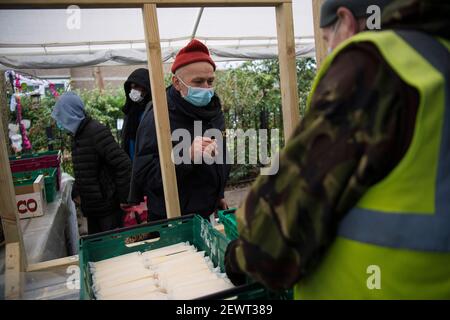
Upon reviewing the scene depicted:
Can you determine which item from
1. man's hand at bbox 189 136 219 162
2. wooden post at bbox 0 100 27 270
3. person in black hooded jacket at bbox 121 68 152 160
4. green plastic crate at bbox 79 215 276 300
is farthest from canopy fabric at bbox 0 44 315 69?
green plastic crate at bbox 79 215 276 300

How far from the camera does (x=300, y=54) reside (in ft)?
19.5

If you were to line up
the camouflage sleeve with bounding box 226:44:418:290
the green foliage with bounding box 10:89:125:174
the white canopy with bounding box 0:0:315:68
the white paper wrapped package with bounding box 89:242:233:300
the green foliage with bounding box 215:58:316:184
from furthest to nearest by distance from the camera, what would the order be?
1. the green foliage with bounding box 215:58:316:184
2. the green foliage with bounding box 10:89:125:174
3. the white canopy with bounding box 0:0:315:68
4. the white paper wrapped package with bounding box 89:242:233:300
5. the camouflage sleeve with bounding box 226:44:418:290

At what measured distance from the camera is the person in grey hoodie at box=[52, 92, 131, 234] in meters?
3.20

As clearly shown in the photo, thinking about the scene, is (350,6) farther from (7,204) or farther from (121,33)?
(121,33)

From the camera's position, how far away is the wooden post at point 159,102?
162 centimetres

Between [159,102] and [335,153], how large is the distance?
115cm

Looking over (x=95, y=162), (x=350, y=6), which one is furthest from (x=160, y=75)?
(x=95, y=162)

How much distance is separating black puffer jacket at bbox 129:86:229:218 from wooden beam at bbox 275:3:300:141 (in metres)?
0.48

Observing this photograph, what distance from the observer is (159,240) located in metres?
1.48

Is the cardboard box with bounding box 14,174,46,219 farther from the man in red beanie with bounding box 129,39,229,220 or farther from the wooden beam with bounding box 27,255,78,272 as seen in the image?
the wooden beam with bounding box 27,255,78,272

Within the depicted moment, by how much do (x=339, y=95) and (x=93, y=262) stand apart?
1.12 meters

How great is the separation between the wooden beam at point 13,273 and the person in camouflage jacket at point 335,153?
102cm
